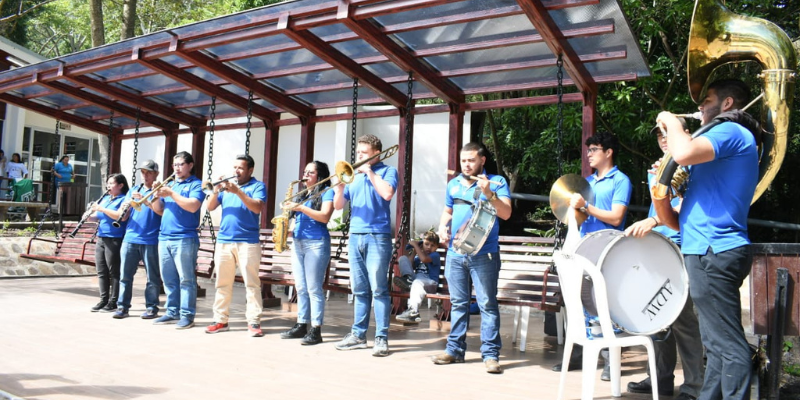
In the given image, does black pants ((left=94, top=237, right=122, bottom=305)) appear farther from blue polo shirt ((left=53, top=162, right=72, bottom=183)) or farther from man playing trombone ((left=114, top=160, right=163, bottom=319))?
blue polo shirt ((left=53, top=162, right=72, bottom=183))

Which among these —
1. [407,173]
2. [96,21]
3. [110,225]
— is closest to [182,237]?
[110,225]

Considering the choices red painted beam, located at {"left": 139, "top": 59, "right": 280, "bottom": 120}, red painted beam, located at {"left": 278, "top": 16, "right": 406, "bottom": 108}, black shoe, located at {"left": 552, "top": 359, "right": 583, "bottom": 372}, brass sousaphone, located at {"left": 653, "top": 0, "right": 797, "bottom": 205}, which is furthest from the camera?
red painted beam, located at {"left": 139, "top": 59, "right": 280, "bottom": 120}

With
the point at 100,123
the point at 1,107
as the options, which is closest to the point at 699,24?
the point at 100,123

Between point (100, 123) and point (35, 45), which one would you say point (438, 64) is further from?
point (35, 45)

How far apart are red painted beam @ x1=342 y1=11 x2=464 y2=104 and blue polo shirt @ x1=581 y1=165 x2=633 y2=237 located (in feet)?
8.06

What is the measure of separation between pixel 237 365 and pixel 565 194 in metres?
2.76

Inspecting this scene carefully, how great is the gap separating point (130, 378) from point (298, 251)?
2.10 metres

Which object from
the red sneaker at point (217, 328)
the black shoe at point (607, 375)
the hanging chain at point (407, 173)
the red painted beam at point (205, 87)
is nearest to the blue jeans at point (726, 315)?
the black shoe at point (607, 375)

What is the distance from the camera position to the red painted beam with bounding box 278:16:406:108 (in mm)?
6523

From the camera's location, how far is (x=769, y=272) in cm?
376

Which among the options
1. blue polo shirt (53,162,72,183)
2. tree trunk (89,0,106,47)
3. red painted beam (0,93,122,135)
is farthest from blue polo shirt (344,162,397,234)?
blue polo shirt (53,162,72,183)

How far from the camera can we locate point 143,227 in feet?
24.2

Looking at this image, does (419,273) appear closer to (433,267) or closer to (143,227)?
(433,267)

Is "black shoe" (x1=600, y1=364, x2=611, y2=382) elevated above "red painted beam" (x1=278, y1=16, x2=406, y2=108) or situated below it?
below
